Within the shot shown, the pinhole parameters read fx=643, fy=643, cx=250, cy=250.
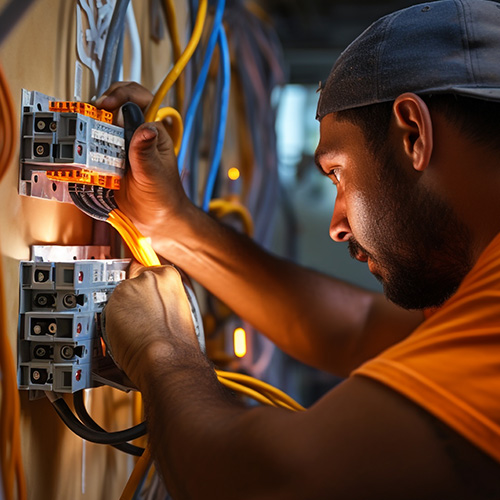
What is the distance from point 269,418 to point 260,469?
0.16 ft

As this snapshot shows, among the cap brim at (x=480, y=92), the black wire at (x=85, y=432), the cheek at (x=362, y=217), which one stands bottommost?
the black wire at (x=85, y=432)

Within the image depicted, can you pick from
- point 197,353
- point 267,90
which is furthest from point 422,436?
point 267,90

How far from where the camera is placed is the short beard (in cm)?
80

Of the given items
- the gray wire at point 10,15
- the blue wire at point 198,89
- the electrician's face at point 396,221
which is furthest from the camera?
the blue wire at point 198,89

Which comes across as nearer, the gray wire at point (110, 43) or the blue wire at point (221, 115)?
the gray wire at point (110, 43)

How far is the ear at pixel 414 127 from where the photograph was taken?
2.55 feet

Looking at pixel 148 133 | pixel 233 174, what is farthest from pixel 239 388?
pixel 233 174

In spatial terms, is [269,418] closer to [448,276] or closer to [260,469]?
[260,469]

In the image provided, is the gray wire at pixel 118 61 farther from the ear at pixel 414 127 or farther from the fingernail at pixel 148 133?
the ear at pixel 414 127

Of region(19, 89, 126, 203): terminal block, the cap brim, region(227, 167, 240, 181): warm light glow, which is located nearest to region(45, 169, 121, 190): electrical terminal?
region(19, 89, 126, 203): terminal block

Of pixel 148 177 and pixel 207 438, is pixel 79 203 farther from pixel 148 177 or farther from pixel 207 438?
pixel 207 438

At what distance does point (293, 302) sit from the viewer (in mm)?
1276

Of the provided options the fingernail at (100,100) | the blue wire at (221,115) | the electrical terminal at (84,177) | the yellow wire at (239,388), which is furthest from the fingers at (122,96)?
the yellow wire at (239,388)

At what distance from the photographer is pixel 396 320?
132 centimetres
